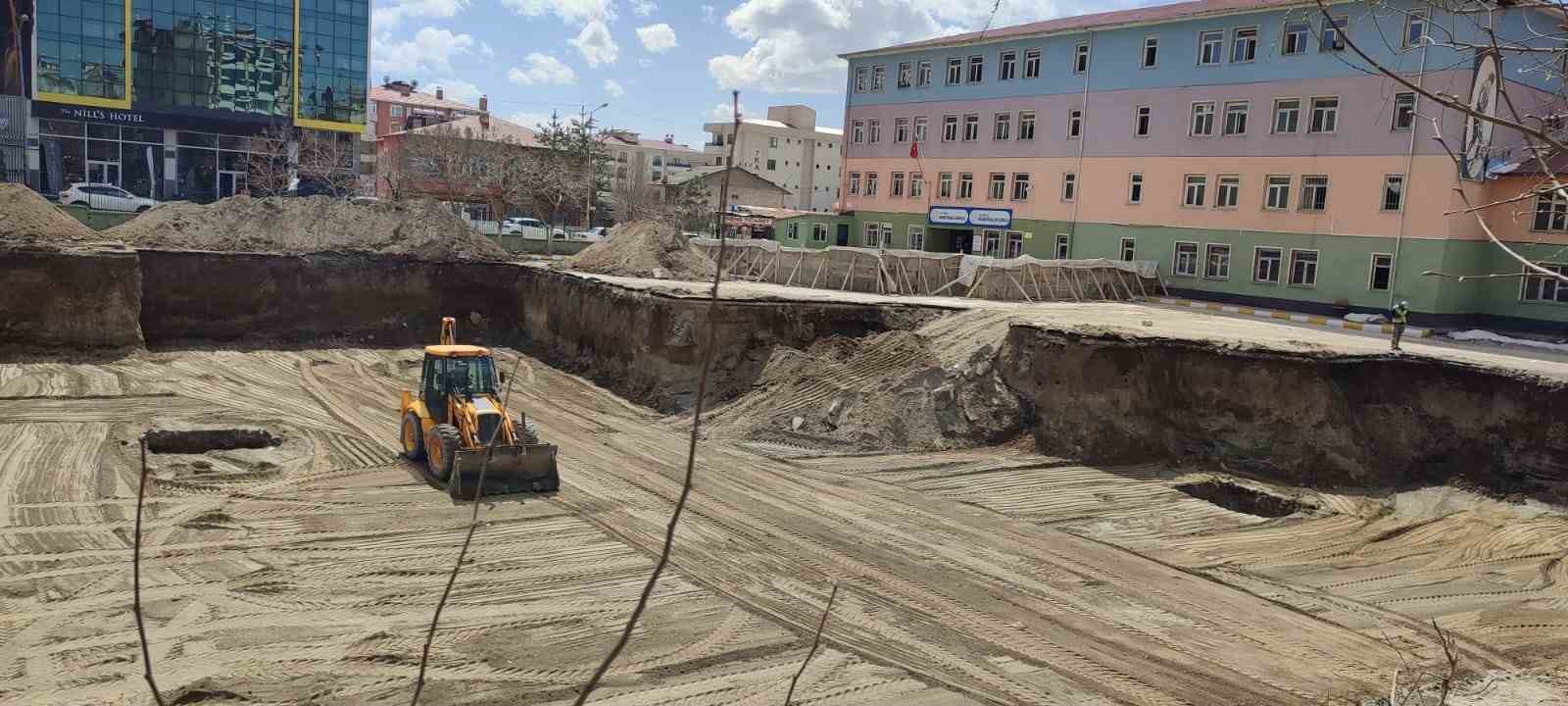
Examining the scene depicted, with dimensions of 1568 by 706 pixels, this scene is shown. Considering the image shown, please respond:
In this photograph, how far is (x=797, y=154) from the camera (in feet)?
244

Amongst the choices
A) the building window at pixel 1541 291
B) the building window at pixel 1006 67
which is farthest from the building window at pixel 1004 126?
the building window at pixel 1541 291

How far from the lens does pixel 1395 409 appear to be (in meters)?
16.9

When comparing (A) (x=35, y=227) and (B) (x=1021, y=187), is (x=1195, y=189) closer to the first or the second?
(B) (x=1021, y=187)

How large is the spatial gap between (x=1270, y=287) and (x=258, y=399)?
27080 mm

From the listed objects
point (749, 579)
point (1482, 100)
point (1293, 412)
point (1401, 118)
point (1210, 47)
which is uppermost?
point (1210, 47)

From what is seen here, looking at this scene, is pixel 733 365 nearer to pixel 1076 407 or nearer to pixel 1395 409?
pixel 1076 407

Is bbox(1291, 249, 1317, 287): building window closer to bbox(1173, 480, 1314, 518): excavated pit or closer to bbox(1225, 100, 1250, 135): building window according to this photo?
bbox(1225, 100, 1250, 135): building window

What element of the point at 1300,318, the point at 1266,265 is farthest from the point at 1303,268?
the point at 1300,318

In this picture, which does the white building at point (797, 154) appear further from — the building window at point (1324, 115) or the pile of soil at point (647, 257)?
the building window at point (1324, 115)

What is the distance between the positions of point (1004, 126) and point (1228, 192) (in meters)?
9.28

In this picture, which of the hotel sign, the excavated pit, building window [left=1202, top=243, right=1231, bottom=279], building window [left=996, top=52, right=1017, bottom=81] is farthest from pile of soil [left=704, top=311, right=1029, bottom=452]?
building window [left=996, top=52, right=1017, bottom=81]

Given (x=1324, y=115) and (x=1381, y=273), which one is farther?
(x=1324, y=115)

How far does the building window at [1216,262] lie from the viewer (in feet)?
106

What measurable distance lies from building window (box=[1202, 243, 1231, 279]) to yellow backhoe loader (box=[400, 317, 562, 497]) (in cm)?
2413
